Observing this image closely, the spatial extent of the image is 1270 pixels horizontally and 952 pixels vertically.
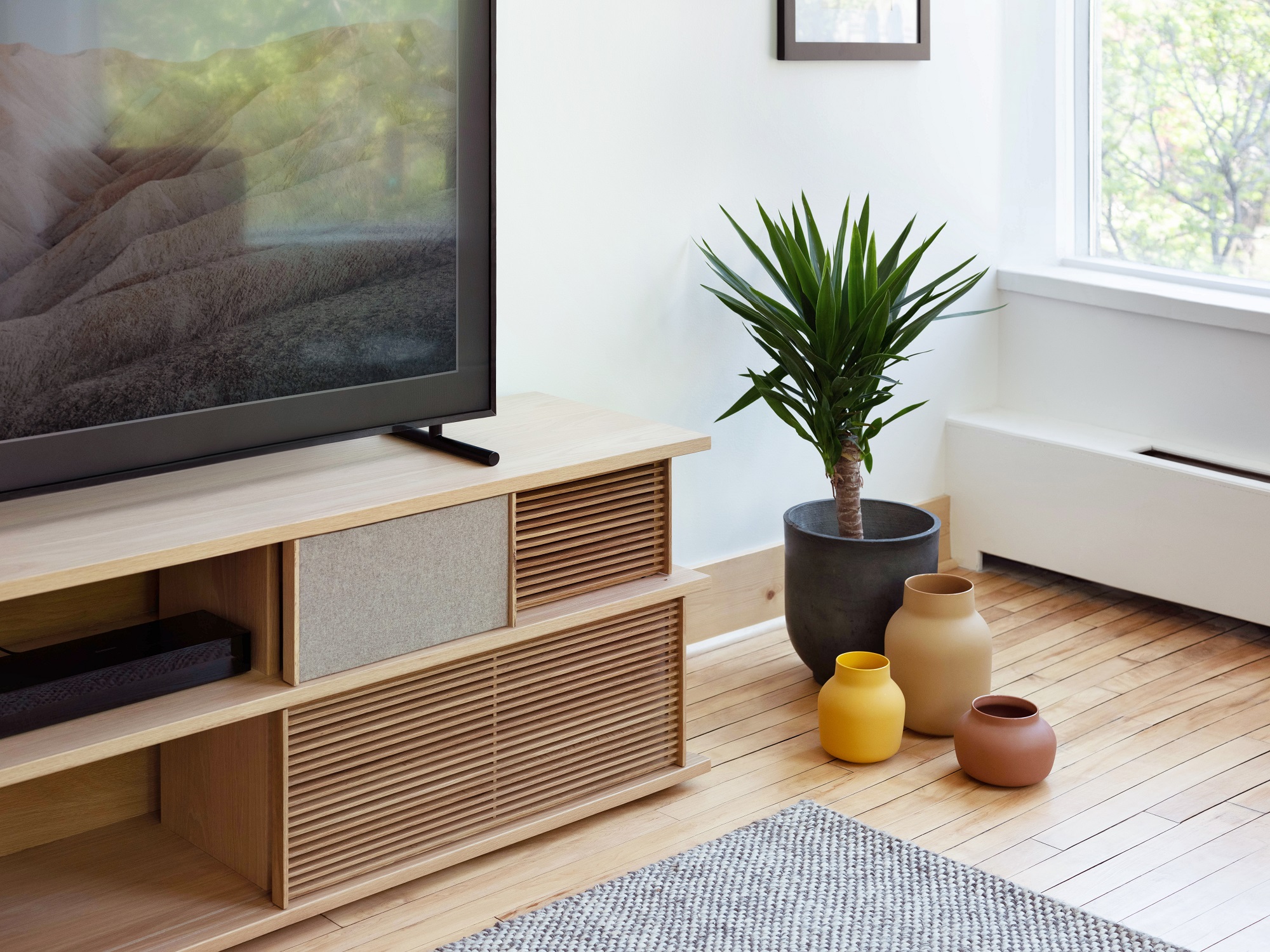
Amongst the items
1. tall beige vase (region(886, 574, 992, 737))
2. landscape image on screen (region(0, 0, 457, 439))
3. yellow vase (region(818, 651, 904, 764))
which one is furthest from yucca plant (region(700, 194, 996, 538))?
landscape image on screen (region(0, 0, 457, 439))

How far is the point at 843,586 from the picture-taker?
2699 millimetres

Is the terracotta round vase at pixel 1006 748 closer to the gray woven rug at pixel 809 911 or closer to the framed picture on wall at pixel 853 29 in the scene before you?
the gray woven rug at pixel 809 911

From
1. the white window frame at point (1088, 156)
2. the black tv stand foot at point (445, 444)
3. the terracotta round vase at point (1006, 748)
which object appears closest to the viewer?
the black tv stand foot at point (445, 444)

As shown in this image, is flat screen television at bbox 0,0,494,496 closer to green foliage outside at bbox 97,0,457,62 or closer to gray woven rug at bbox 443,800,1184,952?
green foliage outside at bbox 97,0,457,62

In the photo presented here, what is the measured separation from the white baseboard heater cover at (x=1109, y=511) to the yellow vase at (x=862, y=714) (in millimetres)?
956

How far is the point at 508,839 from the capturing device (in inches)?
85.1

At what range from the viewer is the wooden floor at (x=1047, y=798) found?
2.03m

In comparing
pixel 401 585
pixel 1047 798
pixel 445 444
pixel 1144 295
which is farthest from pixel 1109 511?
pixel 401 585

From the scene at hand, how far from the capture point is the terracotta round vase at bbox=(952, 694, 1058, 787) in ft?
7.68

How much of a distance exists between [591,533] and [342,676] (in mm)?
493

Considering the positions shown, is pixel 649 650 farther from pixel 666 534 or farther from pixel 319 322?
pixel 319 322

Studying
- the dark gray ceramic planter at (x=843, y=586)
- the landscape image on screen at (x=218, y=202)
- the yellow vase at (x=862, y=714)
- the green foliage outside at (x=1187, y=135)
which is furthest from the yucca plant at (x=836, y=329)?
the green foliage outside at (x=1187, y=135)

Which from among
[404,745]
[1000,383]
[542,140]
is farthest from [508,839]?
[1000,383]

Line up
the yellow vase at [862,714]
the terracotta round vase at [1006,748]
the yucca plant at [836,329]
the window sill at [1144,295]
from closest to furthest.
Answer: the terracotta round vase at [1006,748], the yellow vase at [862,714], the yucca plant at [836,329], the window sill at [1144,295]
